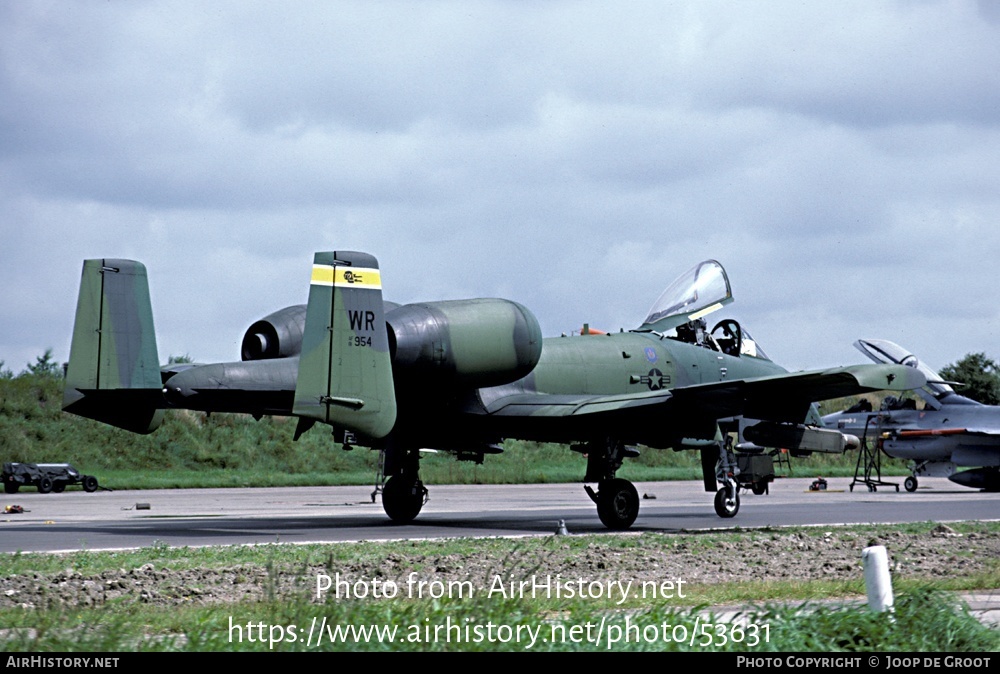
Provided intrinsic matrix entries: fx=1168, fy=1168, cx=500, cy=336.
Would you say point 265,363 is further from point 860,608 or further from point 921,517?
point 921,517

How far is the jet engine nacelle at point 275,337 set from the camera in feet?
53.8

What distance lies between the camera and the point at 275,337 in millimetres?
16438

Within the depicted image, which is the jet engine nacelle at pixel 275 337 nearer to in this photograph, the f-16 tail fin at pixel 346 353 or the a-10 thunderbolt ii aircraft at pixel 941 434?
the f-16 tail fin at pixel 346 353

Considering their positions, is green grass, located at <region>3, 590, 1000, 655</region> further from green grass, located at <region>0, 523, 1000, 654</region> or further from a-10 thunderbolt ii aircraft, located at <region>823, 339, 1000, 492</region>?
a-10 thunderbolt ii aircraft, located at <region>823, 339, 1000, 492</region>

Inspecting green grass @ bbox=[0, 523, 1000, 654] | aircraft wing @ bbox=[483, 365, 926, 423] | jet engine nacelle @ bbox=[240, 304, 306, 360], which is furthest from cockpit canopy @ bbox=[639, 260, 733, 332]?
green grass @ bbox=[0, 523, 1000, 654]

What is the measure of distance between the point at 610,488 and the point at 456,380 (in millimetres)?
3255

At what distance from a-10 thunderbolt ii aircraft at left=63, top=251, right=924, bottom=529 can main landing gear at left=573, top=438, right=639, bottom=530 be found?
0.09 feet

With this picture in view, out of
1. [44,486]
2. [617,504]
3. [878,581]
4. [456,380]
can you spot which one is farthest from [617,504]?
[44,486]

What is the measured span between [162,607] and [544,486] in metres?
30.4

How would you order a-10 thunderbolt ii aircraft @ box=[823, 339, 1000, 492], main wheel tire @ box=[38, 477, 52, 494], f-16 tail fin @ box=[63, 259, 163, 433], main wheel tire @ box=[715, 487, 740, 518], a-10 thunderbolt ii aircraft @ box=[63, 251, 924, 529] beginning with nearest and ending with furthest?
1. a-10 thunderbolt ii aircraft @ box=[63, 251, 924, 529]
2. f-16 tail fin @ box=[63, 259, 163, 433]
3. main wheel tire @ box=[715, 487, 740, 518]
4. main wheel tire @ box=[38, 477, 52, 494]
5. a-10 thunderbolt ii aircraft @ box=[823, 339, 1000, 492]

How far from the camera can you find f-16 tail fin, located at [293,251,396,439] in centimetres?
1463

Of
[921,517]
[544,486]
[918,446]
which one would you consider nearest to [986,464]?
[918,446]

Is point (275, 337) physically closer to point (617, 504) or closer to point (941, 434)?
point (617, 504)

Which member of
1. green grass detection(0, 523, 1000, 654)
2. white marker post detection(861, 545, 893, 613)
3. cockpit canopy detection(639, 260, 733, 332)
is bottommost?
green grass detection(0, 523, 1000, 654)
